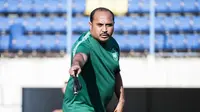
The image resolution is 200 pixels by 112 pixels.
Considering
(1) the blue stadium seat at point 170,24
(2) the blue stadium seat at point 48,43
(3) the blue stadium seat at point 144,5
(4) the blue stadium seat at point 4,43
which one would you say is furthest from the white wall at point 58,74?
(3) the blue stadium seat at point 144,5

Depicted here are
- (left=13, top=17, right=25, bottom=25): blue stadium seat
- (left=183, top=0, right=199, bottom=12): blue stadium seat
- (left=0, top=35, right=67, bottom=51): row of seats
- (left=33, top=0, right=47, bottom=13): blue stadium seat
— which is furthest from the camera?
(left=183, top=0, right=199, bottom=12): blue stadium seat

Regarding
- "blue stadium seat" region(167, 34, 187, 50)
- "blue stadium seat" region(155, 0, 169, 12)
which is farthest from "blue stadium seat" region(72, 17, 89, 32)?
"blue stadium seat" region(167, 34, 187, 50)

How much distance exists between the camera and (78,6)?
7742 millimetres

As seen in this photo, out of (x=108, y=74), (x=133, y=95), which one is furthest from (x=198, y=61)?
(x=108, y=74)

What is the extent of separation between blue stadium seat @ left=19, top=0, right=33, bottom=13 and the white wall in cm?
290

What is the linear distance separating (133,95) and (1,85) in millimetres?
1696

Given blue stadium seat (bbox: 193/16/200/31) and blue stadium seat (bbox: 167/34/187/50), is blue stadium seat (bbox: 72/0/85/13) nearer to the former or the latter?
blue stadium seat (bbox: 167/34/187/50)

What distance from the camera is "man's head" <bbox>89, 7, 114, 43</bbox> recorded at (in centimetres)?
242

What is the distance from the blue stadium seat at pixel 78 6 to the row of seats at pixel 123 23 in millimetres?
122

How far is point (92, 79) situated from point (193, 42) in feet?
16.2

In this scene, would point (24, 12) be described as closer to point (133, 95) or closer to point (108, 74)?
point (133, 95)

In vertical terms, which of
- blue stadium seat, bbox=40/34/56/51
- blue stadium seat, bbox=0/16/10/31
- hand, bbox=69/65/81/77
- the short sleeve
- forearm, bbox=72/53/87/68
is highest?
blue stadium seat, bbox=0/16/10/31

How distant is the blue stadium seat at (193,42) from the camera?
6928mm

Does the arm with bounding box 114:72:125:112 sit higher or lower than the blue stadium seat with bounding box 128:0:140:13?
lower
